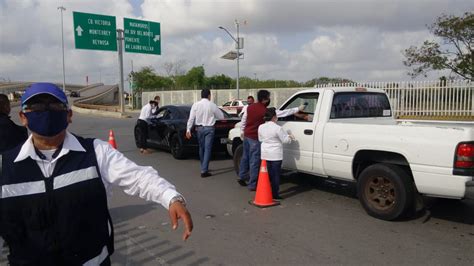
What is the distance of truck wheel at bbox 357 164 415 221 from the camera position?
5.52 metres

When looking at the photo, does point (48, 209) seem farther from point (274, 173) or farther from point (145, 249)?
point (274, 173)

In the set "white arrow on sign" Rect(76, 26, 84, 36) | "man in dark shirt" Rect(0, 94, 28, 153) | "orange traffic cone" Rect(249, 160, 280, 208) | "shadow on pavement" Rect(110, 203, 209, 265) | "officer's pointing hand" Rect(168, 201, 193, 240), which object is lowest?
"shadow on pavement" Rect(110, 203, 209, 265)

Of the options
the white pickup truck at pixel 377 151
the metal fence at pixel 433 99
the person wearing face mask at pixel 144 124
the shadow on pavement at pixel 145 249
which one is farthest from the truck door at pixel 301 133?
the metal fence at pixel 433 99

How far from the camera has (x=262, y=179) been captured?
652cm

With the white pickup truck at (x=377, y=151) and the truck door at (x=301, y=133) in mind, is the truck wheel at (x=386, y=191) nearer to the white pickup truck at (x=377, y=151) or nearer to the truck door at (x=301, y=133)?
the white pickup truck at (x=377, y=151)

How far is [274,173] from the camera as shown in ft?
22.5

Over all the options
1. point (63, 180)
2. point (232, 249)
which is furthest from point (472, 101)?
point (63, 180)

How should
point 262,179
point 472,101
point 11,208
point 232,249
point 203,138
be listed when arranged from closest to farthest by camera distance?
point 11,208 < point 232,249 < point 262,179 < point 203,138 < point 472,101

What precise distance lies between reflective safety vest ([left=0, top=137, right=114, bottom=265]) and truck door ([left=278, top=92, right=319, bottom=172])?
16.3ft

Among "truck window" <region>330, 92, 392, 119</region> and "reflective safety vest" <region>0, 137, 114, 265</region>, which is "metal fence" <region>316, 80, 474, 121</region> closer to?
"truck window" <region>330, 92, 392, 119</region>

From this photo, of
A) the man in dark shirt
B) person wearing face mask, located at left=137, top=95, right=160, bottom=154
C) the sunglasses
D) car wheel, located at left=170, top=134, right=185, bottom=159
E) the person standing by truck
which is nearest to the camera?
the sunglasses

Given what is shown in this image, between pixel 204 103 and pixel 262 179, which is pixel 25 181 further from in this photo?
pixel 204 103

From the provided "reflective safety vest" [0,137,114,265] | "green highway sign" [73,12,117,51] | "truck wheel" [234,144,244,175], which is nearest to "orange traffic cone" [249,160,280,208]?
"truck wheel" [234,144,244,175]

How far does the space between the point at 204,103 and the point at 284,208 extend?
3300mm
